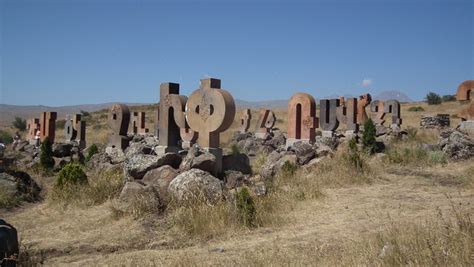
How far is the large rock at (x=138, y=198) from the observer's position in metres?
8.07

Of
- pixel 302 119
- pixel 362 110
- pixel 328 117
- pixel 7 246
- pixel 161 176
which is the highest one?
pixel 362 110

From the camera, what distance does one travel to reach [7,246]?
4.89 m

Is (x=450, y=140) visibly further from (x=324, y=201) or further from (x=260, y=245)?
(x=260, y=245)

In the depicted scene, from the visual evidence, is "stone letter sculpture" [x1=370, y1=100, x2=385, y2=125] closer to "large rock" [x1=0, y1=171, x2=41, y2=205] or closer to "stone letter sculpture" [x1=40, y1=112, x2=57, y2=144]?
"stone letter sculpture" [x1=40, y1=112, x2=57, y2=144]

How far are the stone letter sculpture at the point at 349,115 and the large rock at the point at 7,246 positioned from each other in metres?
19.6

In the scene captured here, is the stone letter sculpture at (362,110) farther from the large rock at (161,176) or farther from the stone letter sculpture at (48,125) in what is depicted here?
the large rock at (161,176)

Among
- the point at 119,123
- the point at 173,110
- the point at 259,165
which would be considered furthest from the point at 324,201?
the point at 119,123

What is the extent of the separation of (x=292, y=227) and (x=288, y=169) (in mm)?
4579

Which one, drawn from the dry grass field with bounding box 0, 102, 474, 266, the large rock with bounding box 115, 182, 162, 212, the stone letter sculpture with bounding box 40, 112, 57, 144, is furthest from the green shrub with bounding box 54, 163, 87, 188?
the stone letter sculpture with bounding box 40, 112, 57, 144

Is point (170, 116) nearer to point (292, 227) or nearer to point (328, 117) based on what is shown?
point (292, 227)

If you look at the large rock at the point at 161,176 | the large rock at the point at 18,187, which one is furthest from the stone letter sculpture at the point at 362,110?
the large rock at the point at 18,187

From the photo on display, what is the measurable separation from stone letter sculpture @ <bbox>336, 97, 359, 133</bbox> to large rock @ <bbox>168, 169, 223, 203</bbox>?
15.5 m

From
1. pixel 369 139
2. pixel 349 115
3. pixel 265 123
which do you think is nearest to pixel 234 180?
pixel 369 139

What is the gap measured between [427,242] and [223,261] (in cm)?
227
